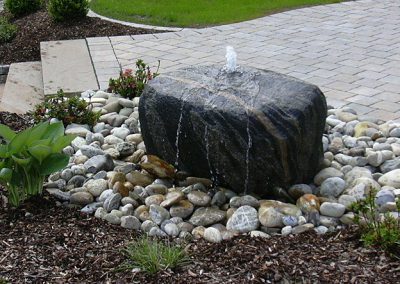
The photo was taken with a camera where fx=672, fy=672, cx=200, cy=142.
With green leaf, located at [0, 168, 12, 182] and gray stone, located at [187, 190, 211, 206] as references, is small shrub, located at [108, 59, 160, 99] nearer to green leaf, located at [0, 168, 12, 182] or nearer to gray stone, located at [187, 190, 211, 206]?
gray stone, located at [187, 190, 211, 206]

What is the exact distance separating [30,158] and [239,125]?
4.51ft

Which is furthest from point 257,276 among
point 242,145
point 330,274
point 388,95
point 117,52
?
point 117,52

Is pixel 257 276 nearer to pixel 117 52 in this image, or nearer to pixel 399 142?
pixel 399 142

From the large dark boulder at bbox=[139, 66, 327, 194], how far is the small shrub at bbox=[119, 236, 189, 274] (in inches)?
39.1

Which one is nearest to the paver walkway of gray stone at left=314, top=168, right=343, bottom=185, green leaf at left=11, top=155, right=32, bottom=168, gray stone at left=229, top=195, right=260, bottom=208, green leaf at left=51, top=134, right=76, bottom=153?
gray stone at left=314, top=168, right=343, bottom=185

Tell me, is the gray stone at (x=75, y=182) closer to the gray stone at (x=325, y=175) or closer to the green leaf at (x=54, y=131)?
the green leaf at (x=54, y=131)

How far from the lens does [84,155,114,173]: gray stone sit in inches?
203

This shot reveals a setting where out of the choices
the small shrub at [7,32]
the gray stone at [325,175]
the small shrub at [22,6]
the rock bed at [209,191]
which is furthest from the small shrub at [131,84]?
the small shrub at [22,6]

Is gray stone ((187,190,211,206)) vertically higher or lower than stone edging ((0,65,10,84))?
higher

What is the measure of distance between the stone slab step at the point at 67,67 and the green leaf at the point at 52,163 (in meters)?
2.93

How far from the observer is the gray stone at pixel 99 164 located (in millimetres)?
5152

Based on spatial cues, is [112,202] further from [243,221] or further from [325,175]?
[325,175]

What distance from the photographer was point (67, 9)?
10.2 meters

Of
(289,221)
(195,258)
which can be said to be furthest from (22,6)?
(195,258)
